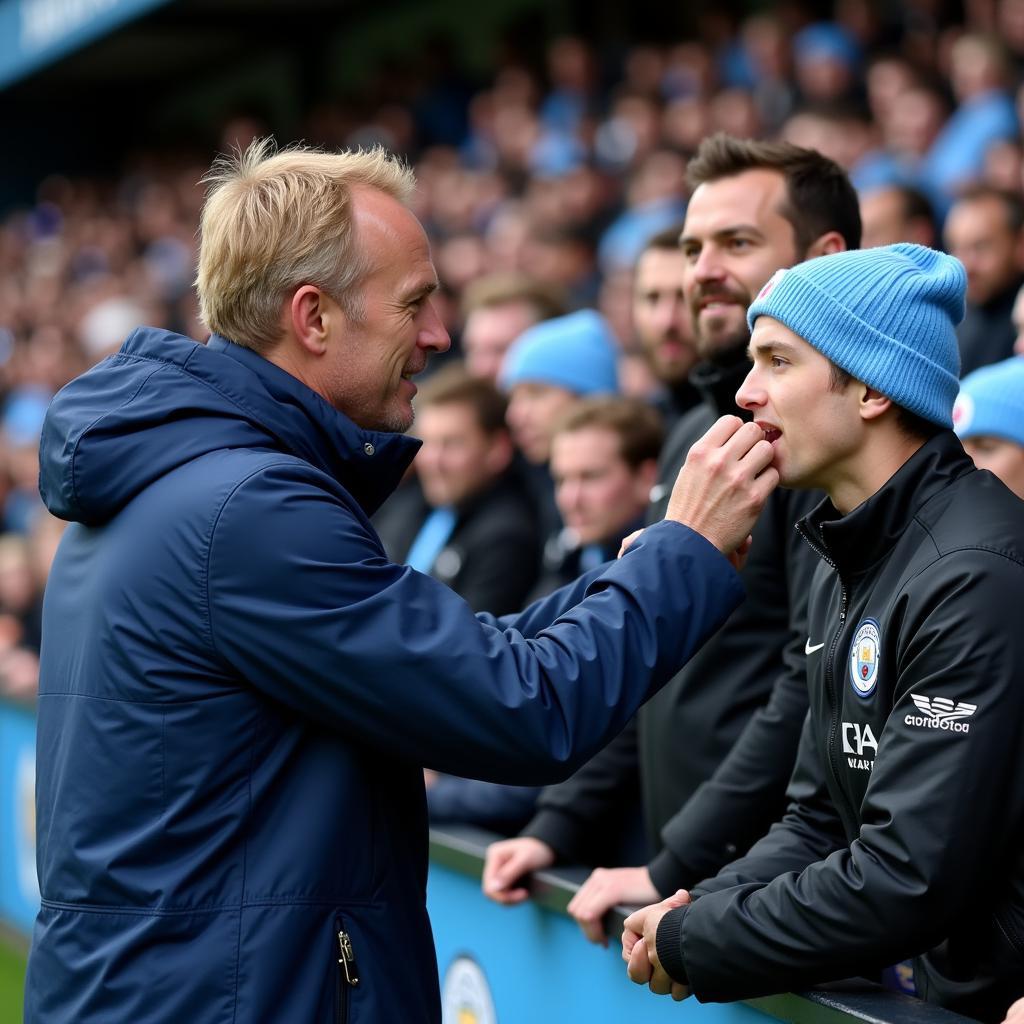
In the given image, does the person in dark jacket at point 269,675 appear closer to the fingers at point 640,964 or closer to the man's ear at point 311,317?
the man's ear at point 311,317

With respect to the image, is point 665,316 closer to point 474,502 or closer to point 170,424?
point 474,502

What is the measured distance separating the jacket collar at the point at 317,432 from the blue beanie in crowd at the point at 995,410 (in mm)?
1463

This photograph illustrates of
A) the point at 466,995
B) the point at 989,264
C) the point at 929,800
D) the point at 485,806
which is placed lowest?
the point at 466,995

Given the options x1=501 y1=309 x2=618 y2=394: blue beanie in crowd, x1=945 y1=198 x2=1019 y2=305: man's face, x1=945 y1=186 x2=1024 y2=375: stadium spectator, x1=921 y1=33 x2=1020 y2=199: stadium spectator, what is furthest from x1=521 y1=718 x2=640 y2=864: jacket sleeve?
x1=921 y1=33 x2=1020 y2=199: stadium spectator

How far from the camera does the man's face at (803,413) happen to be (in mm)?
2445

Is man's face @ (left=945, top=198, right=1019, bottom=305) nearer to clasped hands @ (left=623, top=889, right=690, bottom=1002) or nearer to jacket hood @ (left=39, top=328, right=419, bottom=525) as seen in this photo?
clasped hands @ (left=623, top=889, right=690, bottom=1002)

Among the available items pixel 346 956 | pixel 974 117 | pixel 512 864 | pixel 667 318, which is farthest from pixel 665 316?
pixel 974 117

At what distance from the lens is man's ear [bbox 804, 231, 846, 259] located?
3381 millimetres

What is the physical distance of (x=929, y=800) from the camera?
6.95 feet

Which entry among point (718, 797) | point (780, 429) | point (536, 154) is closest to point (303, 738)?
point (780, 429)

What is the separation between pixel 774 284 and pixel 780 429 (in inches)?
9.2

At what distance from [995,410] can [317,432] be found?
1656 mm

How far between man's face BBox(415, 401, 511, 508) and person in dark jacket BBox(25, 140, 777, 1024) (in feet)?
8.58

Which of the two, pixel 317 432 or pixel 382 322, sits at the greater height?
pixel 382 322
